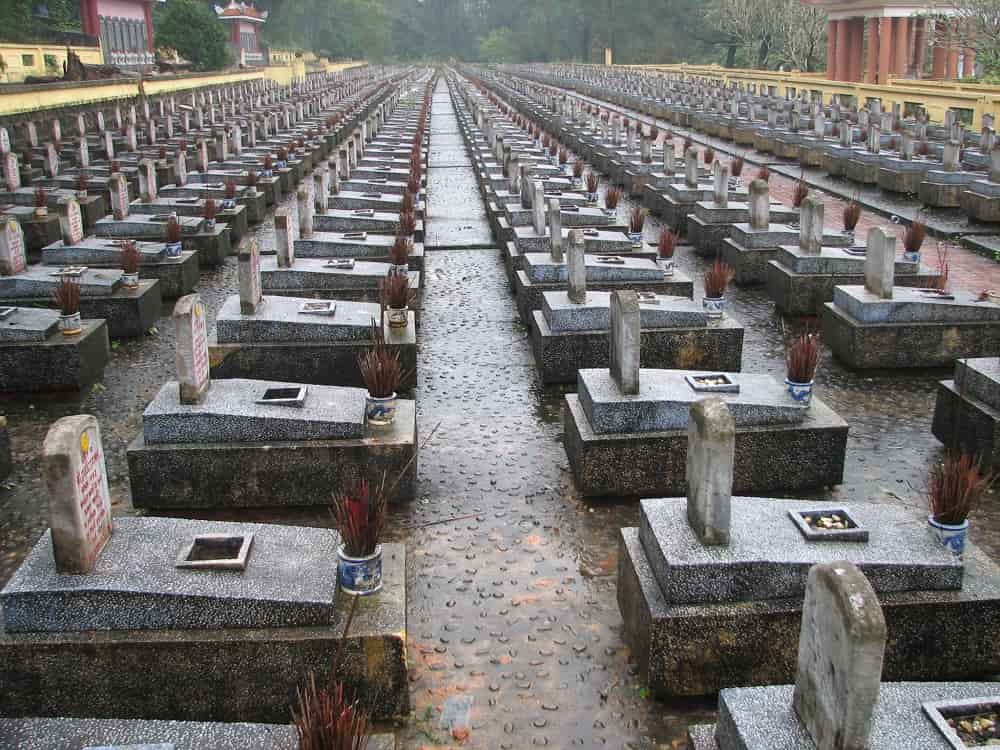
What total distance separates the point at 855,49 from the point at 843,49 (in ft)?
1.71

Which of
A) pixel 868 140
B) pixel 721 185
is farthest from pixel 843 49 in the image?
pixel 721 185

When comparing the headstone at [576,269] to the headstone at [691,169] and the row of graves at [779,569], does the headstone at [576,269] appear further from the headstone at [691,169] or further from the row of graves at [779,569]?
the headstone at [691,169]

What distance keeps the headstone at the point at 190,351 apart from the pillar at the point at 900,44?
134 feet

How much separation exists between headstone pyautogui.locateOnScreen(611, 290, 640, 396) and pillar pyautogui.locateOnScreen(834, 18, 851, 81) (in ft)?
143

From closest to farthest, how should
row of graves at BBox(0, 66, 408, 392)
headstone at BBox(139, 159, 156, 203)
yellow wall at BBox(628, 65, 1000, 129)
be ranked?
row of graves at BBox(0, 66, 408, 392) < headstone at BBox(139, 159, 156, 203) < yellow wall at BBox(628, 65, 1000, 129)

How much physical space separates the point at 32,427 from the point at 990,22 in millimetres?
31297

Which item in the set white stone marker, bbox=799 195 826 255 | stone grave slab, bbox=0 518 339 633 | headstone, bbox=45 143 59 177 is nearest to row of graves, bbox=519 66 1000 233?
white stone marker, bbox=799 195 826 255

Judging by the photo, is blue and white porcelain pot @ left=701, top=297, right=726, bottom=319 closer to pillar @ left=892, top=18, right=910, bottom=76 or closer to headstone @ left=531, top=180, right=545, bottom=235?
headstone @ left=531, top=180, right=545, bottom=235

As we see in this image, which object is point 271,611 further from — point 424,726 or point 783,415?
point 783,415

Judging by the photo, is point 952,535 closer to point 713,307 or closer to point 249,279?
point 713,307

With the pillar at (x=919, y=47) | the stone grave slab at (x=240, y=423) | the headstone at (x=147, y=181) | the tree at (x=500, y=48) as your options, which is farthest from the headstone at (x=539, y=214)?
the tree at (x=500, y=48)

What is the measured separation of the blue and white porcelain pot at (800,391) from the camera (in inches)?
264

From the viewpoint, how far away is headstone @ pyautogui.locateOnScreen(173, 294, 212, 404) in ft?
20.8

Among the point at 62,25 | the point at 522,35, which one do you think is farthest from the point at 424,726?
the point at 522,35
